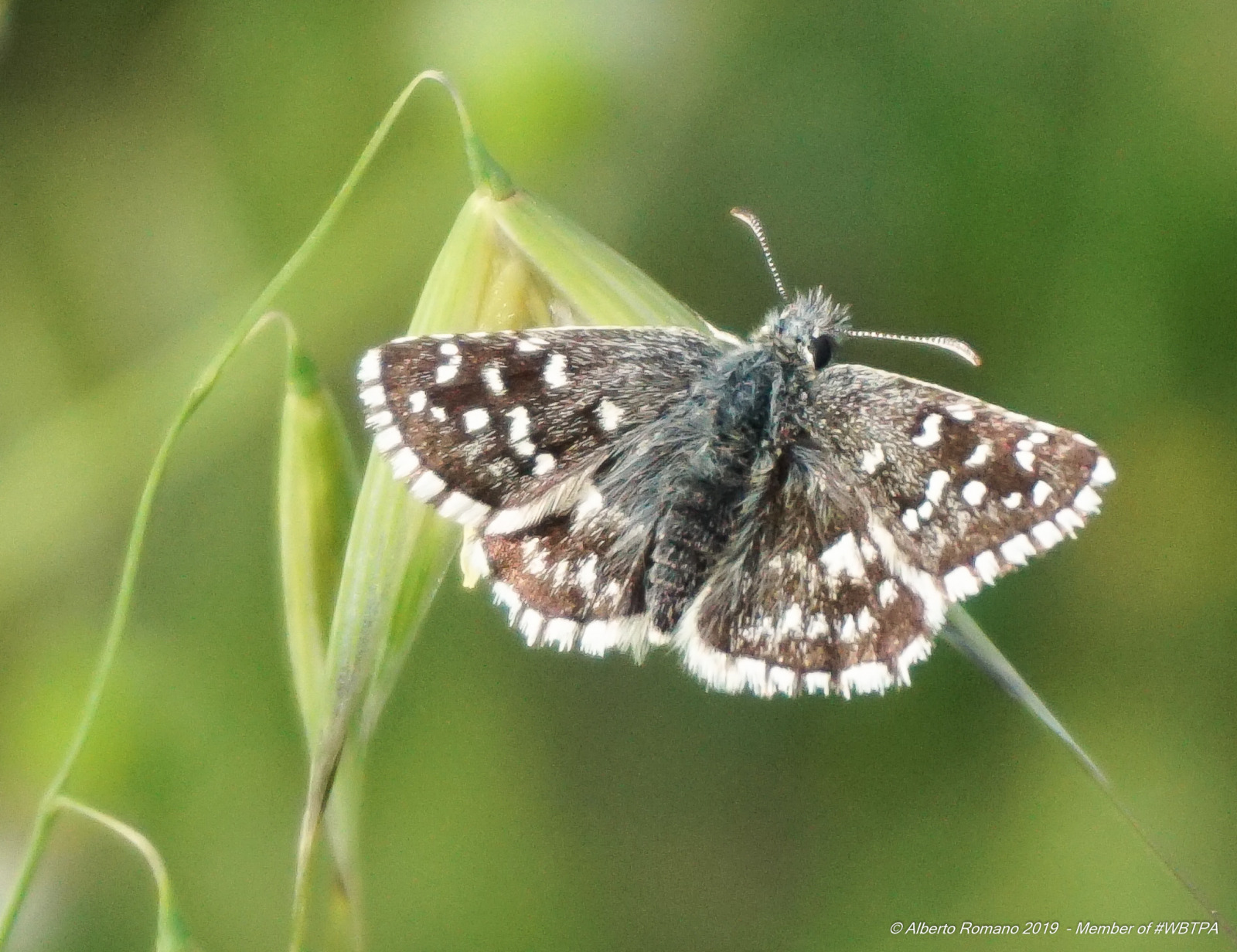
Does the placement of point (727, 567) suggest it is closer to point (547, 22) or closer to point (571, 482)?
point (571, 482)

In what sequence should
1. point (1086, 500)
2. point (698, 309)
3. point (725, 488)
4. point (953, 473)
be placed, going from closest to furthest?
point (1086, 500)
point (953, 473)
point (725, 488)
point (698, 309)

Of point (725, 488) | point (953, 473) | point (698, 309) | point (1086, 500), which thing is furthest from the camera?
point (698, 309)

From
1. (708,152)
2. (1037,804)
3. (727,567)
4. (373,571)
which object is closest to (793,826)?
(1037,804)

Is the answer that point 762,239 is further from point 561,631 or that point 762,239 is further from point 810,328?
point 561,631

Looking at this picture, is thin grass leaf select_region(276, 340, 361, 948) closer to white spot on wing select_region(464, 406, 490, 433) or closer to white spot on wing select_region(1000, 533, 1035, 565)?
white spot on wing select_region(464, 406, 490, 433)

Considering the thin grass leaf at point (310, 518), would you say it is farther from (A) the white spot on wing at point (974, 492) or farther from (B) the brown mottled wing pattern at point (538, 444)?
(A) the white spot on wing at point (974, 492)

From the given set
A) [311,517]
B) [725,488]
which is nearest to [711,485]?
[725,488]

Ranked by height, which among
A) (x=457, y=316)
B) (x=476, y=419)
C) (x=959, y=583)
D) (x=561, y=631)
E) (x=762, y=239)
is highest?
(x=762, y=239)
